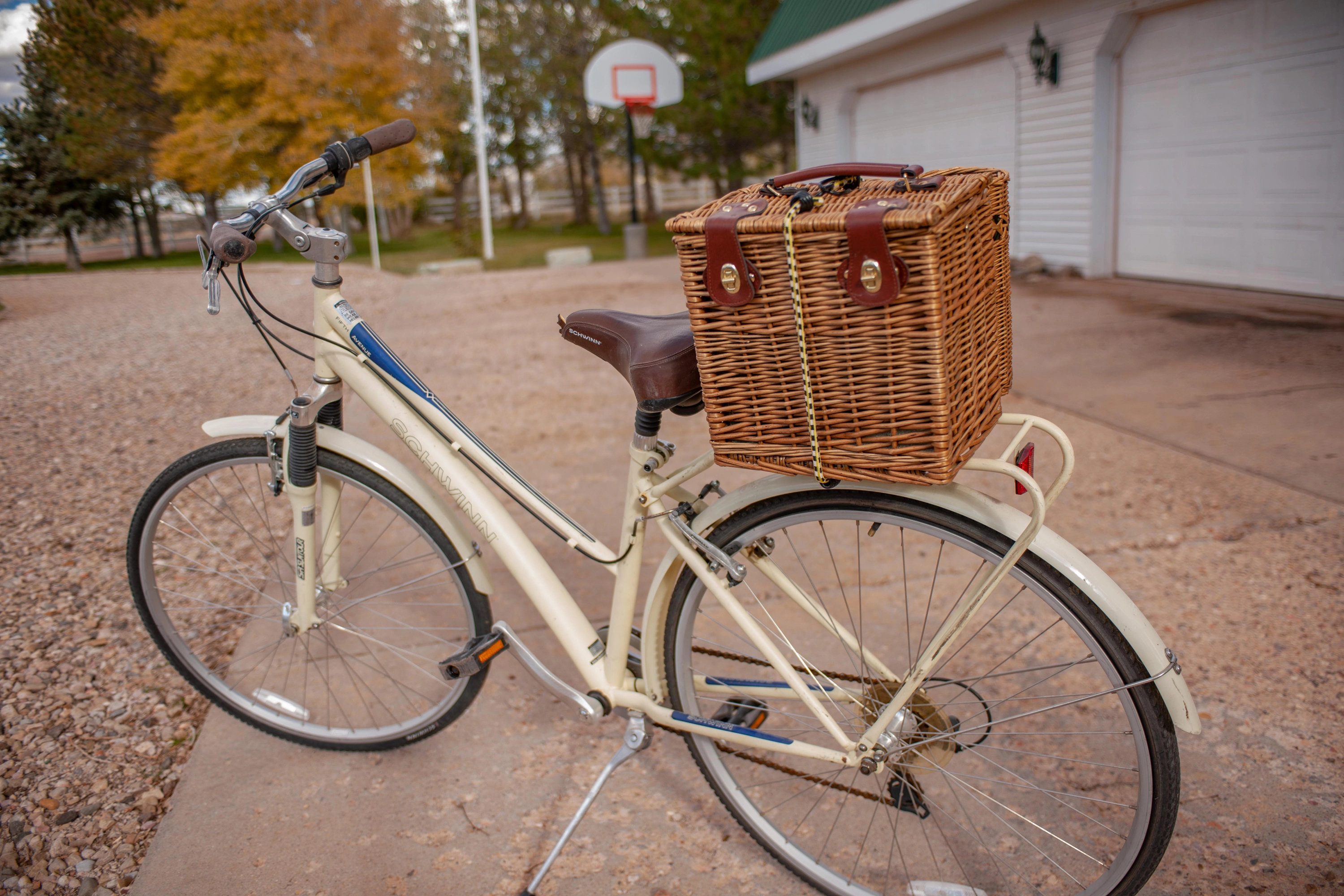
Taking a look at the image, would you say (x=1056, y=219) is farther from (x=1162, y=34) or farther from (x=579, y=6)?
(x=579, y=6)

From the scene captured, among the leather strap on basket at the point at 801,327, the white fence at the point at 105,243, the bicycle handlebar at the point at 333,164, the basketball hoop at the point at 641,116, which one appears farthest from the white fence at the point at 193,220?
the basketball hoop at the point at 641,116

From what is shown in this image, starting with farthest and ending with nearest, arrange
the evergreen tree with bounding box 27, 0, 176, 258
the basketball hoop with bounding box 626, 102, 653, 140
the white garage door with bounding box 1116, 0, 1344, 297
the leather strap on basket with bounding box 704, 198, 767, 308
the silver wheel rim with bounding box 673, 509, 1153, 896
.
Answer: the basketball hoop with bounding box 626, 102, 653, 140, the white garage door with bounding box 1116, 0, 1344, 297, the evergreen tree with bounding box 27, 0, 176, 258, the silver wheel rim with bounding box 673, 509, 1153, 896, the leather strap on basket with bounding box 704, 198, 767, 308

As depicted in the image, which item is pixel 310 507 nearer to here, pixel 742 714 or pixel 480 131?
pixel 742 714

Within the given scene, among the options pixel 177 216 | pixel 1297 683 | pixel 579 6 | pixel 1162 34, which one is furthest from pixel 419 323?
pixel 579 6

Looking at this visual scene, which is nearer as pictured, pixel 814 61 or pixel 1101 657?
pixel 1101 657

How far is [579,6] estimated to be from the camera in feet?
79.2

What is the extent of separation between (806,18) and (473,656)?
12906mm

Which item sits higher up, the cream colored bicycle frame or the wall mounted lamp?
the wall mounted lamp

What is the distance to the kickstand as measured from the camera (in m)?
1.80

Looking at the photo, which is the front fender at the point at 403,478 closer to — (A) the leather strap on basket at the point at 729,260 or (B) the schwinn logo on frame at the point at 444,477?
(B) the schwinn logo on frame at the point at 444,477

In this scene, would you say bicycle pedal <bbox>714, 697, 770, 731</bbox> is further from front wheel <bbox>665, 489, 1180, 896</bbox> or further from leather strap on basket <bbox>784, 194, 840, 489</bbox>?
leather strap on basket <bbox>784, 194, 840, 489</bbox>

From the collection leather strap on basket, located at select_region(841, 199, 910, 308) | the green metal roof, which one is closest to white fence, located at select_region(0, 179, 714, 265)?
leather strap on basket, located at select_region(841, 199, 910, 308)

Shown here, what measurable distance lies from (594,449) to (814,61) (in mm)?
9977

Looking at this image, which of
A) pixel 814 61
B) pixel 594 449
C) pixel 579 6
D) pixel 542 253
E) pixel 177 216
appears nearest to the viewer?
pixel 594 449
